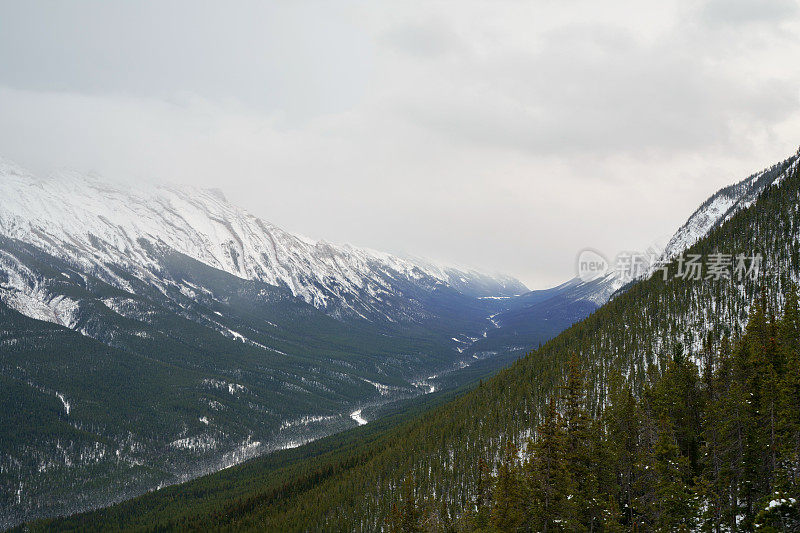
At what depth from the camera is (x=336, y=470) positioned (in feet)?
481

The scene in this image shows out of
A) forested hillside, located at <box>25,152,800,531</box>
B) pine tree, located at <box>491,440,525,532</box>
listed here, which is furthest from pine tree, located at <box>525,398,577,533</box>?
pine tree, located at <box>491,440,525,532</box>

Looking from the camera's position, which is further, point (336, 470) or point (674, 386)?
point (336, 470)

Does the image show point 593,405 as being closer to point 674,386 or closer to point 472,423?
point 472,423

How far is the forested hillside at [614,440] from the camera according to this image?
44.0 metres

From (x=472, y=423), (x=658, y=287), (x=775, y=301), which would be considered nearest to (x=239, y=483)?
(x=472, y=423)

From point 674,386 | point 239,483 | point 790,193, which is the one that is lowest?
point 239,483

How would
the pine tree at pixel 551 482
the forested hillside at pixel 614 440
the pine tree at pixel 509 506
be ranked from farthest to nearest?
1. the pine tree at pixel 509 506
2. the forested hillside at pixel 614 440
3. the pine tree at pixel 551 482

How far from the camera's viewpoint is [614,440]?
2298 inches

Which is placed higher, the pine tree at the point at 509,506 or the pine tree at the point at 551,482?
the pine tree at the point at 551,482

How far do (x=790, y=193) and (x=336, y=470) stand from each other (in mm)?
164512

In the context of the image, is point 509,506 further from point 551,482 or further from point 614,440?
point 614,440

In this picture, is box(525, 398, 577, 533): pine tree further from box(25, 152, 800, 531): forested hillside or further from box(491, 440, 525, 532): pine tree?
box(491, 440, 525, 532): pine tree

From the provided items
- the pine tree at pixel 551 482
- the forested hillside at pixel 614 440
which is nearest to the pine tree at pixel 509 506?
the forested hillside at pixel 614 440

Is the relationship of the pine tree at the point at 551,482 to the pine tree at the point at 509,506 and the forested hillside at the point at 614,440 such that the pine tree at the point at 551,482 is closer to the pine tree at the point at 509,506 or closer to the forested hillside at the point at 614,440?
the forested hillside at the point at 614,440
